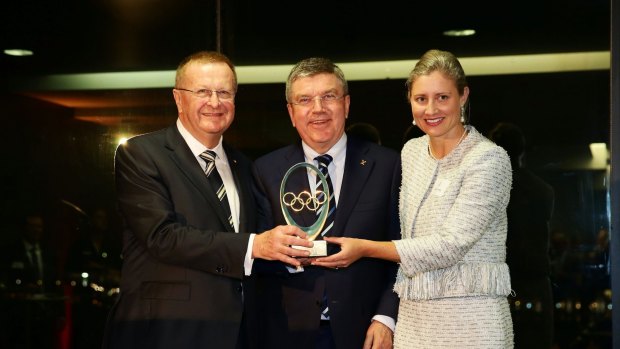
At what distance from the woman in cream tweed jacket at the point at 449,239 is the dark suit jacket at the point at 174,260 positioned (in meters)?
0.44

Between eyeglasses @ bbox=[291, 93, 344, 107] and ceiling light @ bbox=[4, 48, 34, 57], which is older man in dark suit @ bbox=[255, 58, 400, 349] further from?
ceiling light @ bbox=[4, 48, 34, 57]

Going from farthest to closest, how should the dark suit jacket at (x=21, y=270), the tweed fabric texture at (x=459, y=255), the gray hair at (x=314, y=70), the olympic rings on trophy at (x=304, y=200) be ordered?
the dark suit jacket at (x=21, y=270), the gray hair at (x=314, y=70), the olympic rings on trophy at (x=304, y=200), the tweed fabric texture at (x=459, y=255)

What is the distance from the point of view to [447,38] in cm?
472

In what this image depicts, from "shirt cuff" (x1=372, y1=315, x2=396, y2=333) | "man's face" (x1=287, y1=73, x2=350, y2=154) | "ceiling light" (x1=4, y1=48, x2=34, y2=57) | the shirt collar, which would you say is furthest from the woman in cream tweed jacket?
"ceiling light" (x1=4, y1=48, x2=34, y2=57)

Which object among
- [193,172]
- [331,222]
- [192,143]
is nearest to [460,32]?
[331,222]

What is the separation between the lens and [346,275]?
3.67m

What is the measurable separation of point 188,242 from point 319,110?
785 millimetres

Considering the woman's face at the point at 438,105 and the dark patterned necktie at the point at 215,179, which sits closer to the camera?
the woman's face at the point at 438,105

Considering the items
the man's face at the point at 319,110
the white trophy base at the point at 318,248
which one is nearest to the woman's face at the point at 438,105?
the man's face at the point at 319,110

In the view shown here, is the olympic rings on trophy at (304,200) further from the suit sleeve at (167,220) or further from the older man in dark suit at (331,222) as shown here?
the suit sleeve at (167,220)

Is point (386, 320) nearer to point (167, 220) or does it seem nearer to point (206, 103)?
point (167, 220)

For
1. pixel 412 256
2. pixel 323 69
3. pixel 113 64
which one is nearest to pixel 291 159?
pixel 323 69

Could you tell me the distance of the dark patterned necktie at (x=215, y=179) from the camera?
3742 mm

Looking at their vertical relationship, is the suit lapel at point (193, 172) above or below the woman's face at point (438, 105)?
below
